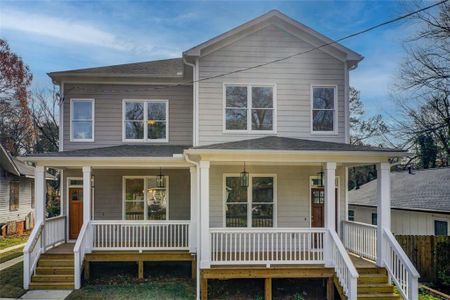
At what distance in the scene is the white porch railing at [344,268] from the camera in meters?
8.55

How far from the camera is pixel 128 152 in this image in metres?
12.0

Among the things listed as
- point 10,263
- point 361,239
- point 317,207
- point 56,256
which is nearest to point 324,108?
point 317,207

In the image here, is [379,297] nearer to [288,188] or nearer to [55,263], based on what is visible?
[288,188]

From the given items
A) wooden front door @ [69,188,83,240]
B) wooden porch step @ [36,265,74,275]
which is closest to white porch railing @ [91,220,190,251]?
wooden porch step @ [36,265,74,275]

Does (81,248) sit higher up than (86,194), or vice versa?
(86,194)

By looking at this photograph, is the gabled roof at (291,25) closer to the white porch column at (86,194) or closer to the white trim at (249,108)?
the white trim at (249,108)

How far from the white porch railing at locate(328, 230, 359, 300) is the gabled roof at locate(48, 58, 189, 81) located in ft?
24.1

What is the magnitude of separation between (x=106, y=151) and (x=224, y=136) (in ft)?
12.2

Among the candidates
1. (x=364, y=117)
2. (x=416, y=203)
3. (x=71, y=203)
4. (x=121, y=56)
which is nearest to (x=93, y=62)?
(x=121, y=56)

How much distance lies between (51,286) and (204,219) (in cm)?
450

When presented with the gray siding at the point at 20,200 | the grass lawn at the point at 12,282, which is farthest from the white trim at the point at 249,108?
the gray siding at the point at 20,200

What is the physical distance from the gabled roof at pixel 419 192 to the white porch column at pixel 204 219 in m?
9.29

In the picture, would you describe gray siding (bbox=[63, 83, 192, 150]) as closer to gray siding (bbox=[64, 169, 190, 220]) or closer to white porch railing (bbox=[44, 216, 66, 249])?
gray siding (bbox=[64, 169, 190, 220])

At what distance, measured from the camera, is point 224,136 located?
1179cm
